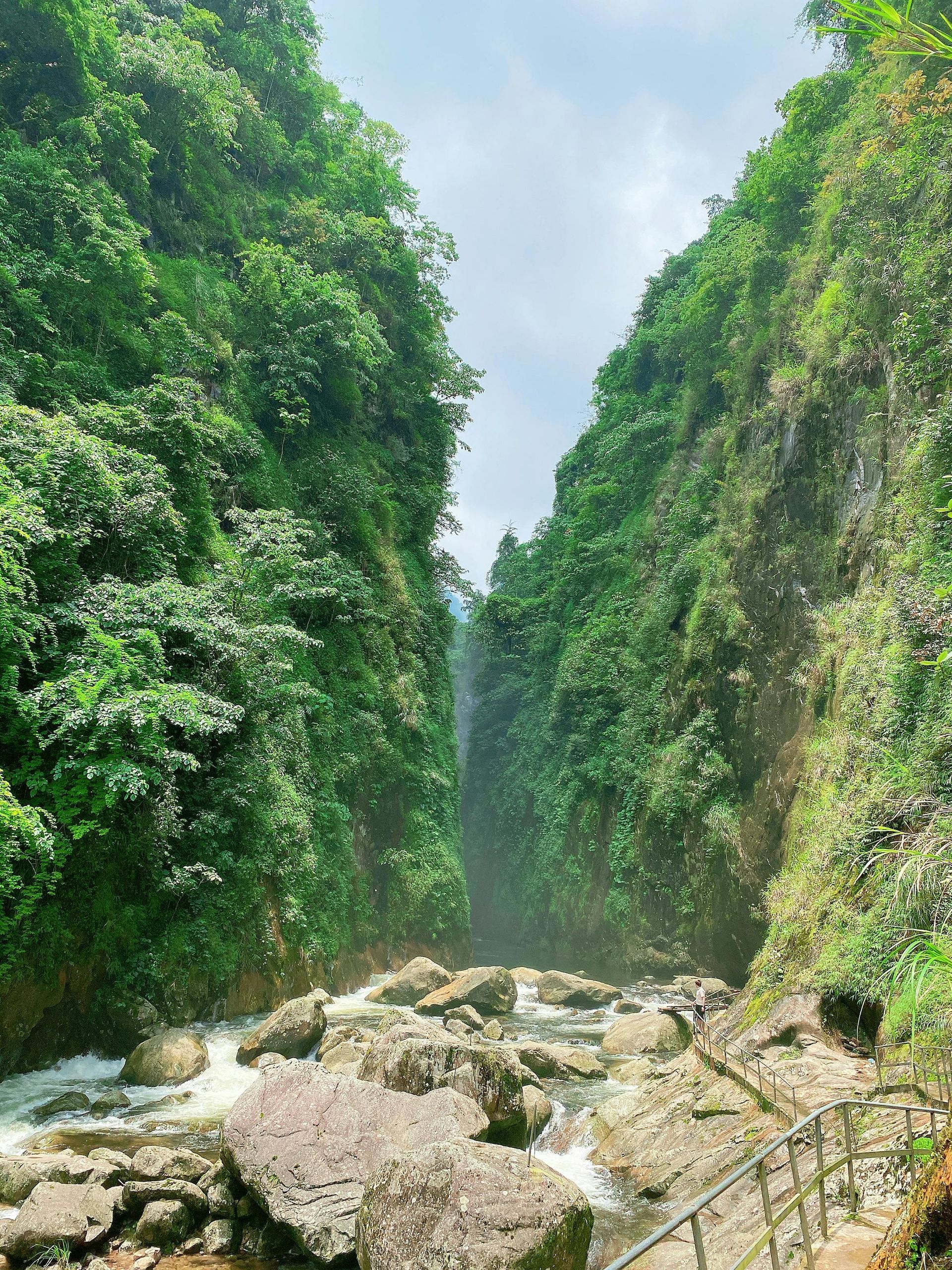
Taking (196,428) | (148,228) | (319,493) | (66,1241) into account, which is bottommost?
(66,1241)

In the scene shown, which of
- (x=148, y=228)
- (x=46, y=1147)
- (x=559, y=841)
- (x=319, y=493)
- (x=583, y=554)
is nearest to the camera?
(x=46, y=1147)

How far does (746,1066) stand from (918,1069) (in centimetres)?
265

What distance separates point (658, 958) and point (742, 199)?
26.1 m

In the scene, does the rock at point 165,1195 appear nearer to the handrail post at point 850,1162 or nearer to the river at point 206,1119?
the river at point 206,1119

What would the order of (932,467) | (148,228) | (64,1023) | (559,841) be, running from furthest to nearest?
(559,841)
(148,228)
(932,467)
(64,1023)

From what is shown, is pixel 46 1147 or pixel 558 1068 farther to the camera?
pixel 558 1068

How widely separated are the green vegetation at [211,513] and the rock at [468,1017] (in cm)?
291

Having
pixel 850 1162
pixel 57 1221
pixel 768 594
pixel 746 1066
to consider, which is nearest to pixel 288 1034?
pixel 57 1221

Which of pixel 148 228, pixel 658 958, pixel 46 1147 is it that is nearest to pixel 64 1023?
pixel 46 1147

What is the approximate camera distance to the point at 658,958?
1925 centimetres

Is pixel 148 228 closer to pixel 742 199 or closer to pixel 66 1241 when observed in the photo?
pixel 66 1241

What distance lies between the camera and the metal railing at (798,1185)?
8.21ft

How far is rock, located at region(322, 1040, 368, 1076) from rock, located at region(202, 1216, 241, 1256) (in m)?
3.05

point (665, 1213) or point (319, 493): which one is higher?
point (319, 493)
